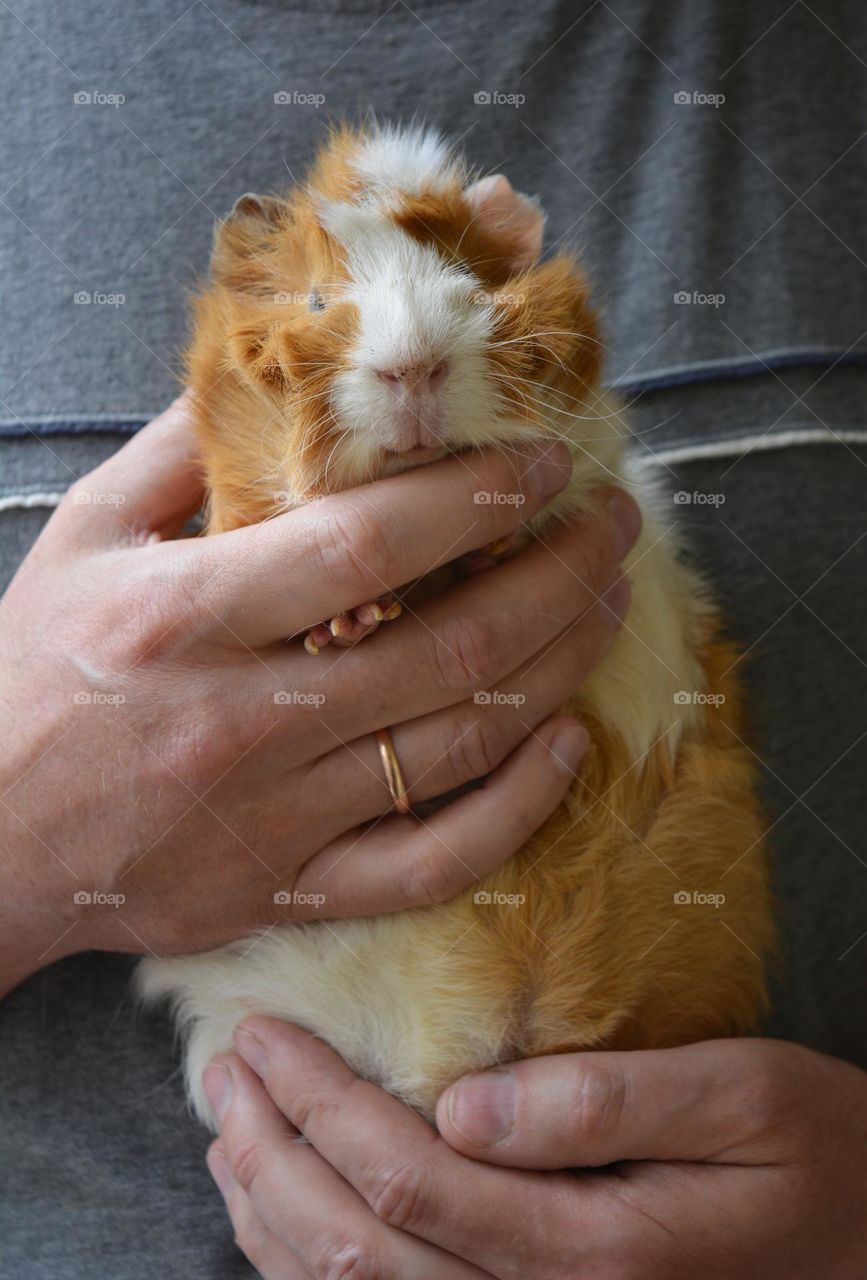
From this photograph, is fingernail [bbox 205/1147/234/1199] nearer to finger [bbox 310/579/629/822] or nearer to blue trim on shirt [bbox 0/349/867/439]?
finger [bbox 310/579/629/822]

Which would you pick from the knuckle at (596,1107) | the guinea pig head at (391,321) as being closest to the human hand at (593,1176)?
the knuckle at (596,1107)

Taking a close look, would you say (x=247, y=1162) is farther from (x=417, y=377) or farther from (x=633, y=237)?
(x=633, y=237)

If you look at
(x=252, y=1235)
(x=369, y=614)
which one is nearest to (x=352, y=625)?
(x=369, y=614)

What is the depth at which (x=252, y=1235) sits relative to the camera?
1021 millimetres

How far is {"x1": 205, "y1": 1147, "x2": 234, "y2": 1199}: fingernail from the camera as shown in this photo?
1.06 metres

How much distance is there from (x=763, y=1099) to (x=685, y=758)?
0.38 meters

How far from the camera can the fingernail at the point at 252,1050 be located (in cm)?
105

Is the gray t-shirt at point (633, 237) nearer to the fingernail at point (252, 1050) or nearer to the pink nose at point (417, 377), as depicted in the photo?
the fingernail at point (252, 1050)

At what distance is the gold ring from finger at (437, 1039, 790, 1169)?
0.30 m

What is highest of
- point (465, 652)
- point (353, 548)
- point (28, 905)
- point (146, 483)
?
point (146, 483)

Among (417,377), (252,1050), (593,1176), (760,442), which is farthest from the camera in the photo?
(760,442)

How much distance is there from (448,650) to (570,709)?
8.7 inches

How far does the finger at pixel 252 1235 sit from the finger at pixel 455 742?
0.44 m

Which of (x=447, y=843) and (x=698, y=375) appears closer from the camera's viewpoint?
(x=447, y=843)
